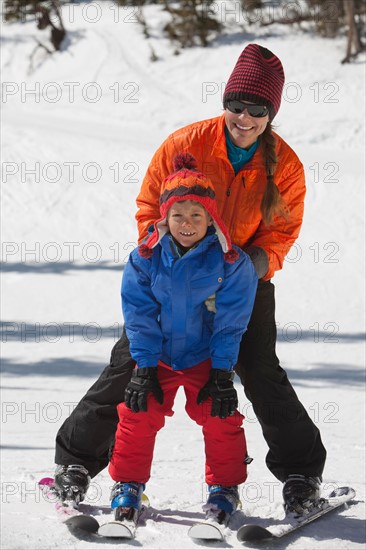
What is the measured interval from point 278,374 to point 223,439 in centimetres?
38

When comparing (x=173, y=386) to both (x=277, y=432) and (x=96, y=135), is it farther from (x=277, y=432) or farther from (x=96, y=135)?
(x=96, y=135)

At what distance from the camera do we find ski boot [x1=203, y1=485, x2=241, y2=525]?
3.93m

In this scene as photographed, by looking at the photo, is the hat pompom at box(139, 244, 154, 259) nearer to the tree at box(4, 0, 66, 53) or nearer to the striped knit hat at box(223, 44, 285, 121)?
the striped knit hat at box(223, 44, 285, 121)

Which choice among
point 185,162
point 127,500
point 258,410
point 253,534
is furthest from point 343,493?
point 185,162

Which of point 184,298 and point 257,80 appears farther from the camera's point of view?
point 257,80

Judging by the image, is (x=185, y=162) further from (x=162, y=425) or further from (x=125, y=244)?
(x=125, y=244)

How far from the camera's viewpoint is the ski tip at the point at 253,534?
12.2ft

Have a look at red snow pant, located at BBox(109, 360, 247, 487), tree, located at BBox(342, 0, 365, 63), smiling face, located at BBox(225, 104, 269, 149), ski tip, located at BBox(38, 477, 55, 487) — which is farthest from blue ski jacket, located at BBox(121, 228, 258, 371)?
tree, located at BBox(342, 0, 365, 63)

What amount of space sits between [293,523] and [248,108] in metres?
1.64

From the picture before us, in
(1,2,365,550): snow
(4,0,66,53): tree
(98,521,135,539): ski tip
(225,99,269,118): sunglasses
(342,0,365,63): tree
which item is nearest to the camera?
(98,521,135,539): ski tip

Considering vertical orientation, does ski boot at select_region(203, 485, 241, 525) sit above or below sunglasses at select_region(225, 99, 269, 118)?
below

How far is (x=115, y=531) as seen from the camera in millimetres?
3691

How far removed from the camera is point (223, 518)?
→ 3.93 meters

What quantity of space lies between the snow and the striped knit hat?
5.54ft
